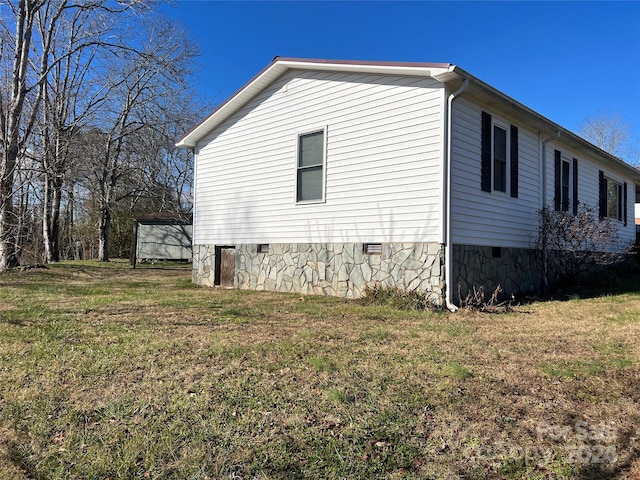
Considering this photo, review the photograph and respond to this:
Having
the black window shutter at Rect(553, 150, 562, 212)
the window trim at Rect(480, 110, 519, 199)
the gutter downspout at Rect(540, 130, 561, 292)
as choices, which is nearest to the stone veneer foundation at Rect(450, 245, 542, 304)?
the gutter downspout at Rect(540, 130, 561, 292)

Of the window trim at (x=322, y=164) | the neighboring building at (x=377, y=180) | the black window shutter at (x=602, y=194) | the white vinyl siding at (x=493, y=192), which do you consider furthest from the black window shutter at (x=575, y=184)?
the window trim at (x=322, y=164)

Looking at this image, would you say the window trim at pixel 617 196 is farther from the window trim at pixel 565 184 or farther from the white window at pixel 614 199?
the window trim at pixel 565 184

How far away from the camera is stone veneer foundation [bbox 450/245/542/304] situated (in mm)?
7332

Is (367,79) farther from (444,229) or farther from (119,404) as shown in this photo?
(119,404)

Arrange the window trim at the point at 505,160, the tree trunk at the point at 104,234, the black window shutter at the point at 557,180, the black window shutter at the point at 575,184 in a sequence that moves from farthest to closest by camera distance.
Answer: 1. the tree trunk at the point at 104,234
2. the black window shutter at the point at 575,184
3. the black window shutter at the point at 557,180
4. the window trim at the point at 505,160

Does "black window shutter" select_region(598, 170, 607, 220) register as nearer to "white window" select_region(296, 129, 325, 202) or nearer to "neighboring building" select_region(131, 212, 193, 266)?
"white window" select_region(296, 129, 325, 202)

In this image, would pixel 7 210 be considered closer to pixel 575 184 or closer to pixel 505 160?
pixel 505 160

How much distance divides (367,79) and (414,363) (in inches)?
219

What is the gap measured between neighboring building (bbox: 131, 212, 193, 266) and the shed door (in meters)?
11.3

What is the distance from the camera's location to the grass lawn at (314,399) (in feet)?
7.58

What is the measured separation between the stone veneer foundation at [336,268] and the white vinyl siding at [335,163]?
203 millimetres

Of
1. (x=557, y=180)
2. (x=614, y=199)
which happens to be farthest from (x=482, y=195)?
(x=614, y=199)

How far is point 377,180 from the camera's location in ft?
25.5

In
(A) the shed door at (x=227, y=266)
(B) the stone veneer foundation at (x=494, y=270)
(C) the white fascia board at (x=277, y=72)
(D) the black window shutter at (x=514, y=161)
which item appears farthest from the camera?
(A) the shed door at (x=227, y=266)
